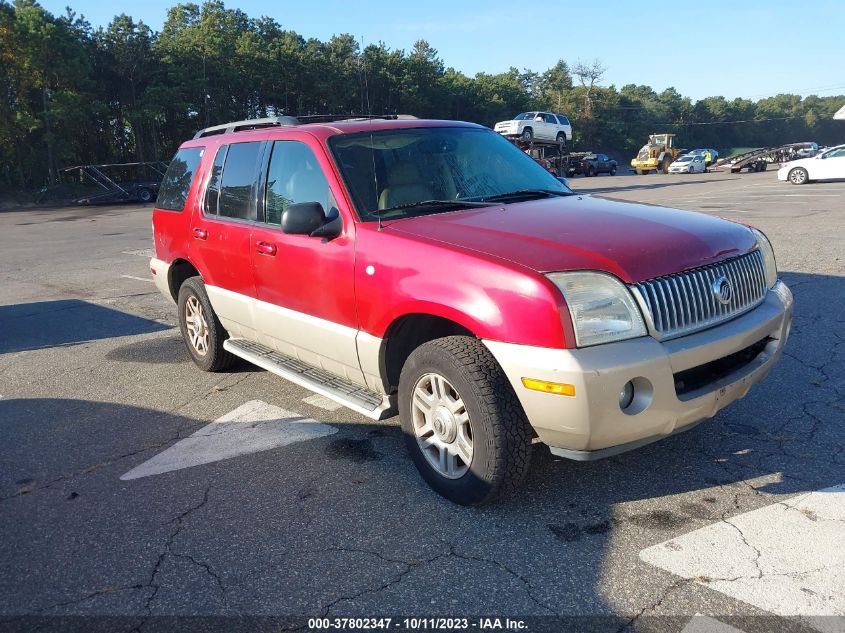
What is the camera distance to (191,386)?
555 centimetres

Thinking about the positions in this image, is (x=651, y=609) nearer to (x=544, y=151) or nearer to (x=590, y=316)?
(x=590, y=316)

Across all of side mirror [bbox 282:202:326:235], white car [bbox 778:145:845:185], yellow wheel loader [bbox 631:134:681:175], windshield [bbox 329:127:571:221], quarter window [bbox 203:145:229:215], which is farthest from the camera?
yellow wheel loader [bbox 631:134:681:175]

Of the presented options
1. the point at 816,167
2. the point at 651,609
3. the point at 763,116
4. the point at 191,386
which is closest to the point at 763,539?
the point at 651,609

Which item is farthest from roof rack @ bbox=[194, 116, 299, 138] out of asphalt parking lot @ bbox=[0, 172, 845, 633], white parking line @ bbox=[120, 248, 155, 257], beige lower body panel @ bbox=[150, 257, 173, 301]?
white parking line @ bbox=[120, 248, 155, 257]

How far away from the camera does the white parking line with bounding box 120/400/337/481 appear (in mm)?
4102

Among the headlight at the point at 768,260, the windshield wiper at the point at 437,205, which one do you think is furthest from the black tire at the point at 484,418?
the headlight at the point at 768,260

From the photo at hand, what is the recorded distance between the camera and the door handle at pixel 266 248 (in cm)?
439

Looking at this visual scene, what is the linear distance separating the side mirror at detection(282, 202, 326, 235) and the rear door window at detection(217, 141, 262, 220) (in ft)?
3.41

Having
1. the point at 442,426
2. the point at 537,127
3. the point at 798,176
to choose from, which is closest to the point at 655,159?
the point at 537,127

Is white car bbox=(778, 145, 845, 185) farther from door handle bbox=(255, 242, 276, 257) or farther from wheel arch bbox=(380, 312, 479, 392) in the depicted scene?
wheel arch bbox=(380, 312, 479, 392)

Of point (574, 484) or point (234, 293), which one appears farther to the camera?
point (234, 293)

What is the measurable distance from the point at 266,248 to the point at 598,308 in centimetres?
238

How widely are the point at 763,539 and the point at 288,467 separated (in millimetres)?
2464

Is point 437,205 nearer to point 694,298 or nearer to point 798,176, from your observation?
point 694,298
